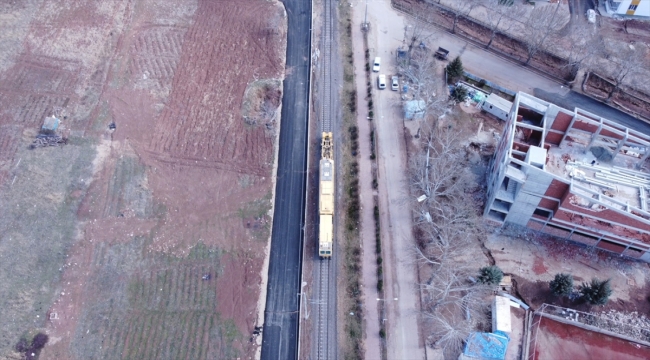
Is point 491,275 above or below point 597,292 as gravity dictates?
above

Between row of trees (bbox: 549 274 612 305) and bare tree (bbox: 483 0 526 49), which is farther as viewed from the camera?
bare tree (bbox: 483 0 526 49)

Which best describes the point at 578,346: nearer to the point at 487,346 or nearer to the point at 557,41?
the point at 487,346

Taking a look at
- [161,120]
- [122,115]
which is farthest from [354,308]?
[122,115]

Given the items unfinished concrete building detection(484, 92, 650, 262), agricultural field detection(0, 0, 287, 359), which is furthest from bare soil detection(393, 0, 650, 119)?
agricultural field detection(0, 0, 287, 359)

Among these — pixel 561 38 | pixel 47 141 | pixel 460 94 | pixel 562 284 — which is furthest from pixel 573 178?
pixel 47 141

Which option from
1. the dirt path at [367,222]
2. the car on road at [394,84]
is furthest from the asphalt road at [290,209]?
the car on road at [394,84]

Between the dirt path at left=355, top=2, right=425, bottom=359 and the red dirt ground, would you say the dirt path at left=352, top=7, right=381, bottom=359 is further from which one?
the red dirt ground

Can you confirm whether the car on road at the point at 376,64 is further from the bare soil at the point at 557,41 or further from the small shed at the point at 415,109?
the bare soil at the point at 557,41
